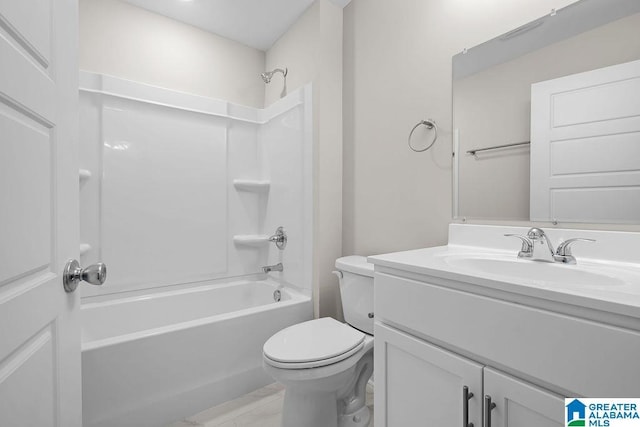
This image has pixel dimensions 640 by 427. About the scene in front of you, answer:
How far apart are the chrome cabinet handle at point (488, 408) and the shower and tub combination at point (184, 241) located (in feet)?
4.24

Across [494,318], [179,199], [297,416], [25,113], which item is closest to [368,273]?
[297,416]

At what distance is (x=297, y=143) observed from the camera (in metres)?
2.22

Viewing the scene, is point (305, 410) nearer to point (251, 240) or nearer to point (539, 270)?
point (539, 270)

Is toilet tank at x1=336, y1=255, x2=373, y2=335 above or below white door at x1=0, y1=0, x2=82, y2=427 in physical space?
below

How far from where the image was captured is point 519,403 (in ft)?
2.46

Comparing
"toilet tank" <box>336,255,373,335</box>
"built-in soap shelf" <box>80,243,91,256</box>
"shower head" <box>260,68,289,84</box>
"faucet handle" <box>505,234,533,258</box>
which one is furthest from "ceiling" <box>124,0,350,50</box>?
"faucet handle" <box>505,234,533,258</box>

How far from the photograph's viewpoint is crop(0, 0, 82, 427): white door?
0.55 metres

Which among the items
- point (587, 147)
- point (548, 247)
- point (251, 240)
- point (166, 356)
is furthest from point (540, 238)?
point (251, 240)

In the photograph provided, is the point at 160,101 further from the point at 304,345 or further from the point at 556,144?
the point at 556,144

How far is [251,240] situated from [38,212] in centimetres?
189

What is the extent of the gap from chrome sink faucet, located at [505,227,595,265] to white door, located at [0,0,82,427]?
1413 millimetres

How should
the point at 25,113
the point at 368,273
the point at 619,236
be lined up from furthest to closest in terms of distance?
the point at 368,273 → the point at 619,236 → the point at 25,113

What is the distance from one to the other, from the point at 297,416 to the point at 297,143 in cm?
165

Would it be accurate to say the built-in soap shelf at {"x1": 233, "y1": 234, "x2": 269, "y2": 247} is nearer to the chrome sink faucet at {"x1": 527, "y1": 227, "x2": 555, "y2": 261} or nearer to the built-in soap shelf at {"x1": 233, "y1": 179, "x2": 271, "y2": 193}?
the built-in soap shelf at {"x1": 233, "y1": 179, "x2": 271, "y2": 193}
